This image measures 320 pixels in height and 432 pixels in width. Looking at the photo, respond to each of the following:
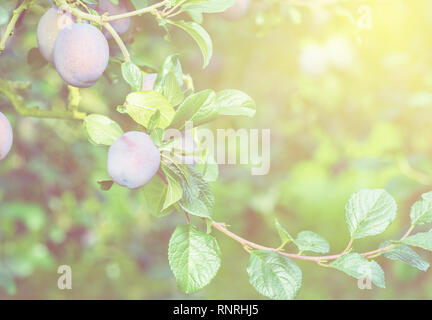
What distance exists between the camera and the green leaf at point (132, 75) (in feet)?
1.93

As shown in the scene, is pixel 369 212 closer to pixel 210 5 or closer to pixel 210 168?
pixel 210 168

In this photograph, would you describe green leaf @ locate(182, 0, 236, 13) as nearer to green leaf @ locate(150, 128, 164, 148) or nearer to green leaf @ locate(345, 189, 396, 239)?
green leaf @ locate(150, 128, 164, 148)

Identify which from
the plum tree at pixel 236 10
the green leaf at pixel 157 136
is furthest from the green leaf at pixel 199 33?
the plum tree at pixel 236 10

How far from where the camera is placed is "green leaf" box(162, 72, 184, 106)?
57cm

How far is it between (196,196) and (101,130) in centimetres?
14

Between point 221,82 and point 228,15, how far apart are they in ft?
4.24

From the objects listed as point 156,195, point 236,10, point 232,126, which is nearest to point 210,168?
point 156,195

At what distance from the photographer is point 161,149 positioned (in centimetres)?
59

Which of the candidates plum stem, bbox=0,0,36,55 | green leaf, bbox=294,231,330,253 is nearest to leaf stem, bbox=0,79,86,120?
plum stem, bbox=0,0,36,55

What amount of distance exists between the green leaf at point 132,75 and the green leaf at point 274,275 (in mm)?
249

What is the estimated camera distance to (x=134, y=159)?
1.86ft

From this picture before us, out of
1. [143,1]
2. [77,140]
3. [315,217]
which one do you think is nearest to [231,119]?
[77,140]

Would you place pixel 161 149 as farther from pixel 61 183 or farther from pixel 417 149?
pixel 417 149

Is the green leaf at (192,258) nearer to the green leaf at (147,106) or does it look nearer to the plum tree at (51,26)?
the green leaf at (147,106)
